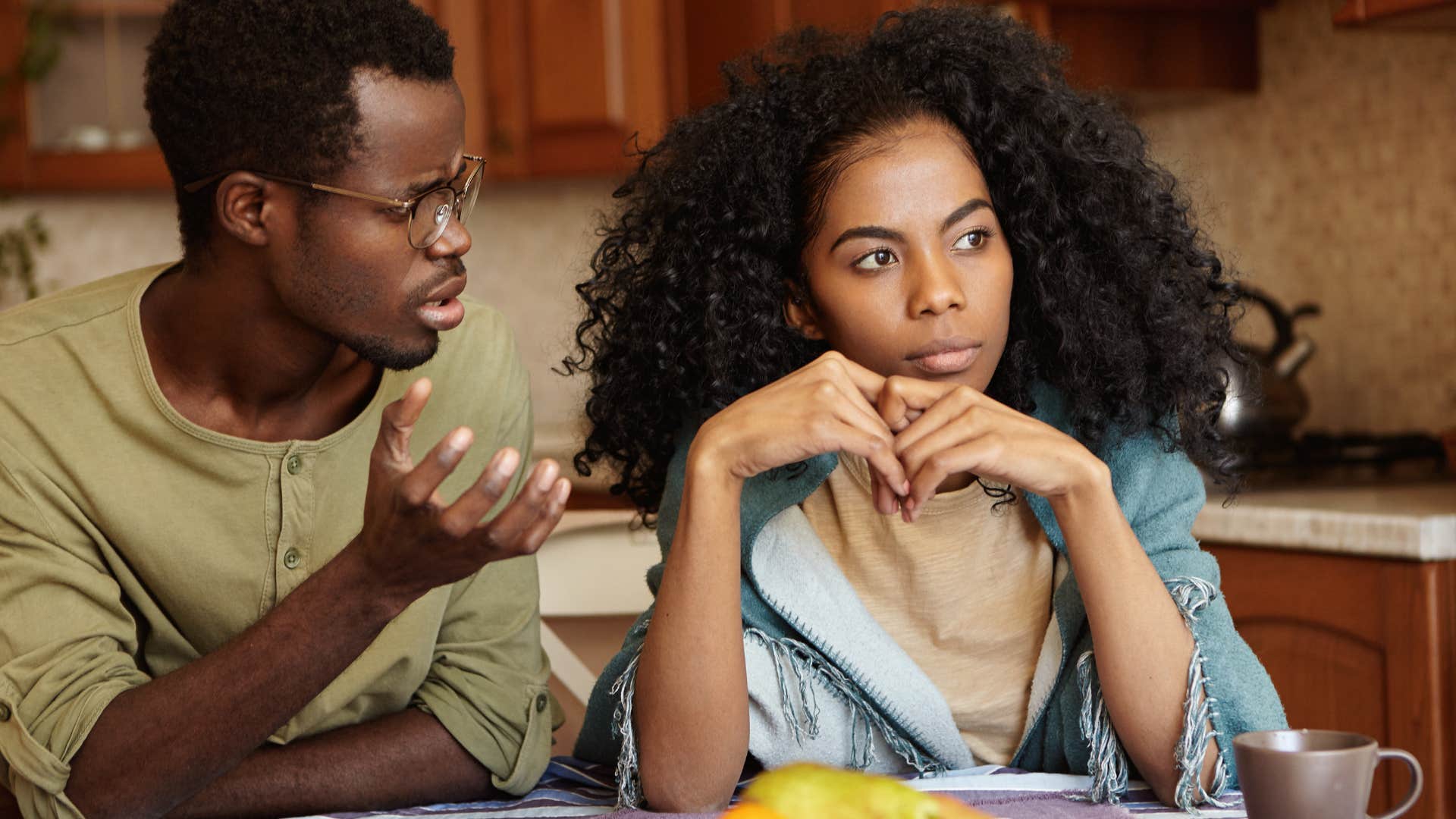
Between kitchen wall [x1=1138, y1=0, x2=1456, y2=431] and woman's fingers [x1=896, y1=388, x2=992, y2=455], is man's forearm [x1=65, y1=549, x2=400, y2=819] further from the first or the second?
kitchen wall [x1=1138, y1=0, x2=1456, y2=431]

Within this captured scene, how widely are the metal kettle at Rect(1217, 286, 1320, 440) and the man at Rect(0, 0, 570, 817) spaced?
127 cm

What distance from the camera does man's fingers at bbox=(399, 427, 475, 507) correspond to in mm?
881

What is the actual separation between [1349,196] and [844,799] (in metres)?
2.18

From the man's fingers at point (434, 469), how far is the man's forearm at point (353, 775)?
38 cm

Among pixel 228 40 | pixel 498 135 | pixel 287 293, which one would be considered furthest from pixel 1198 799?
pixel 498 135

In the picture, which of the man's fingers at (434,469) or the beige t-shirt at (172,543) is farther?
the beige t-shirt at (172,543)

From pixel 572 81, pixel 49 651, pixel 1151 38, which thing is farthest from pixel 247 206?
pixel 572 81

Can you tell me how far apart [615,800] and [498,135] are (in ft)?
8.19

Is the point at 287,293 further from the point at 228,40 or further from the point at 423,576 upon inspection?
the point at 423,576

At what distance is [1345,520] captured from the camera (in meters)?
1.84

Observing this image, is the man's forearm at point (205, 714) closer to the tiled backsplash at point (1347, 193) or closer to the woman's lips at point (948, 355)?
the woman's lips at point (948, 355)

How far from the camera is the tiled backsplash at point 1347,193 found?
237 cm

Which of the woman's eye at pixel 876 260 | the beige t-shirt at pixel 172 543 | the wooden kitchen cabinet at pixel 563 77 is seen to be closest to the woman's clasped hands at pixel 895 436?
the woman's eye at pixel 876 260

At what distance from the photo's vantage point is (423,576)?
984mm
